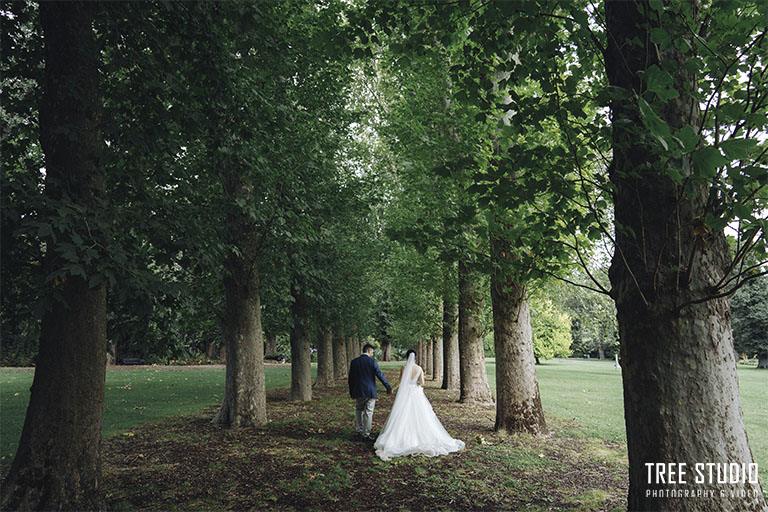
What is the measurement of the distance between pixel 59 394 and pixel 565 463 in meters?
7.83

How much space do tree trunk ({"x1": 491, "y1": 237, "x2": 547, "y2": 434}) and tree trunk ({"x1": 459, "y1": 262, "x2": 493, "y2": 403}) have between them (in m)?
5.61

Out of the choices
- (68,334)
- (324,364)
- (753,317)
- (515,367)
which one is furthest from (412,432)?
(753,317)

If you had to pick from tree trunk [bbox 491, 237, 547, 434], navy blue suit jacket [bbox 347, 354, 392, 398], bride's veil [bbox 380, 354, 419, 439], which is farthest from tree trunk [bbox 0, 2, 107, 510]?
tree trunk [bbox 491, 237, 547, 434]

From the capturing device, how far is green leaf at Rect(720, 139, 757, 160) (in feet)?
7.14

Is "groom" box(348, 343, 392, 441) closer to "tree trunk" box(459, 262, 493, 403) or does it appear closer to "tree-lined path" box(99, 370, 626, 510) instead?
"tree-lined path" box(99, 370, 626, 510)

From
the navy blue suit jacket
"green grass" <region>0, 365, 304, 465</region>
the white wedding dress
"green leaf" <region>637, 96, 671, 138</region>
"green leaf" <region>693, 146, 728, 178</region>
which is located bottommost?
"green grass" <region>0, 365, 304, 465</region>

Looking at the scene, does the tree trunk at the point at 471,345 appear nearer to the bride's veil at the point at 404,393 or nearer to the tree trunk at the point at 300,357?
the tree trunk at the point at 300,357

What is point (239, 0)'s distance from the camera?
21.9 ft

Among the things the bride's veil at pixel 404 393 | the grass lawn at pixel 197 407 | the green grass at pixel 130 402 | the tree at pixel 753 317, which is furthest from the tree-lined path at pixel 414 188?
the tree at pixel 753 317

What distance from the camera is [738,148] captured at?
223cm

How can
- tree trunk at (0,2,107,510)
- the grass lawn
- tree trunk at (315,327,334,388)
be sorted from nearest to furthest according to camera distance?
tree trunk at (0,2,107,510)
the grass lawn
tree trunk at (315,327,334,388)

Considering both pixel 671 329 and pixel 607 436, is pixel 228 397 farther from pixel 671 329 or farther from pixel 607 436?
pixel 671 329

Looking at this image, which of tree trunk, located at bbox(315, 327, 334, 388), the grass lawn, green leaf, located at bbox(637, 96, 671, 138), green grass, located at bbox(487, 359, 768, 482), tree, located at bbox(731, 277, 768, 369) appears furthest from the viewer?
tree, located at bbox(731, 277, 768, 369)

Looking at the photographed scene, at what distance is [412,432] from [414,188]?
6860mm
